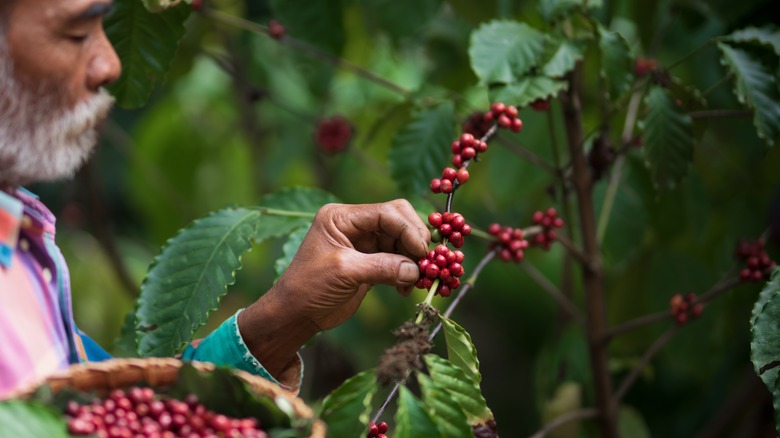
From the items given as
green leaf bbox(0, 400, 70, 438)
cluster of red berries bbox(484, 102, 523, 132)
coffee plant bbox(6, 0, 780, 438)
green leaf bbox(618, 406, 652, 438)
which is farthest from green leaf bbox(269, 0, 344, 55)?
green leaf bbox(0, 400, 70, 438)

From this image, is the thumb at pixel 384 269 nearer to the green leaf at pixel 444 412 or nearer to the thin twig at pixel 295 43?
the green leaf at pixel 444 412

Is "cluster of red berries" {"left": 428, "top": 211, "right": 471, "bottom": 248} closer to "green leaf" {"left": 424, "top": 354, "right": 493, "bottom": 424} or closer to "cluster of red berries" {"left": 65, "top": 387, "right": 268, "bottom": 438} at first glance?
"green leaf" {"left": 424, "top": 354, "right": 493, "bottom": 424}

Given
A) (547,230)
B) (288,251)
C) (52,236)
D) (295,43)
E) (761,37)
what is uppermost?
(761,37)

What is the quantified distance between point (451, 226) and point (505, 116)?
259mm

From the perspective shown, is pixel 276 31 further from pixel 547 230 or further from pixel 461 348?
pixel 461 348

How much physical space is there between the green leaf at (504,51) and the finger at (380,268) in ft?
1.28

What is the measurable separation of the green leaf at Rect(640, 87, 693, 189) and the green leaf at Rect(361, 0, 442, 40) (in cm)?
53

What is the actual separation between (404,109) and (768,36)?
63cm

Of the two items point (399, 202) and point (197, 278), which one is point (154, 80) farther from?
point (399, 202)

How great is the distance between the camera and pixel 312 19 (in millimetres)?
1727

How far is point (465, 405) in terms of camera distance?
954 mm

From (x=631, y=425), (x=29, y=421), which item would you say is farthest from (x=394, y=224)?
(x=631, y=425)

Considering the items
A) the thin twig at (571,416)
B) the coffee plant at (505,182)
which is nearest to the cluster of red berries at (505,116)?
the coffee plant at (505,182)

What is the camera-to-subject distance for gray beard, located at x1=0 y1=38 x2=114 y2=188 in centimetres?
96
